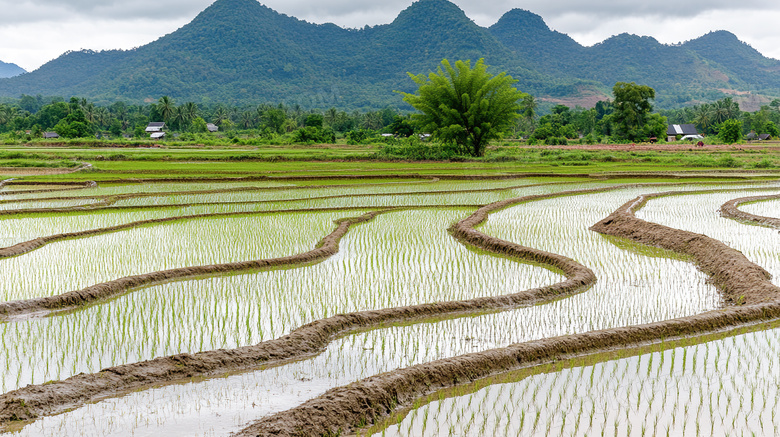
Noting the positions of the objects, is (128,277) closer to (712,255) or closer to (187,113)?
(712,255)

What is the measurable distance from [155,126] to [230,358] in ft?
253

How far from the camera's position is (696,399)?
3.03 metres

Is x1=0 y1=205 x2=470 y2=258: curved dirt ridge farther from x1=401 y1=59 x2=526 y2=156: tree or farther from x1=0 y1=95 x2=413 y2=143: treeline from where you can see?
x1=0 y1=95 x2=413 y2=143: treeline

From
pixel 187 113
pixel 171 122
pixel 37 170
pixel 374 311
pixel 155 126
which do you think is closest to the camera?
pixel 374 311

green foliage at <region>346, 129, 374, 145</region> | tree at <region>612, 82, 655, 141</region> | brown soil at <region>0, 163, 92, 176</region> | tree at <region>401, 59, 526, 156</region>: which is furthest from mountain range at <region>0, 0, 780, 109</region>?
brown soil at <region>0, 163, 92, 176</region>

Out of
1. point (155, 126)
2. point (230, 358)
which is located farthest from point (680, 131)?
point (230, 358)

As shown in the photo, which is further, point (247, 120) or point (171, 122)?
point (247, 120)

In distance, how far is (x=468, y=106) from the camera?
92.3 feet

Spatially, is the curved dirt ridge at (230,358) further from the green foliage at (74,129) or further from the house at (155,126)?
the house at (155,126)

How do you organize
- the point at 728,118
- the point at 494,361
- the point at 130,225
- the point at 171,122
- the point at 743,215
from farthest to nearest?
the point at 171,122 → the point at 728,118 → the point at 743,215 → the point at 130,225 → the point at 494,361

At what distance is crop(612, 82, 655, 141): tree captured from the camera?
4400cm

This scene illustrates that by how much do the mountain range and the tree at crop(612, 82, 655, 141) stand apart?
3867 inches

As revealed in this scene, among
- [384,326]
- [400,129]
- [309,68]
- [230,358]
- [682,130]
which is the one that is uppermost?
[309,68]

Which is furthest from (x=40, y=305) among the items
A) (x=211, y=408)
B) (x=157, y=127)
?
(x=157, y=127)
